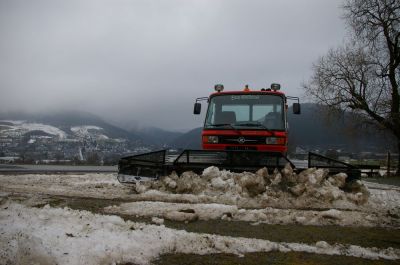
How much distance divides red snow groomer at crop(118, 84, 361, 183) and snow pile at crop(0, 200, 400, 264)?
12.1 feet

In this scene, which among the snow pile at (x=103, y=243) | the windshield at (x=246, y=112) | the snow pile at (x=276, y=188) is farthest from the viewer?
the windshield at (x=246, y=112)

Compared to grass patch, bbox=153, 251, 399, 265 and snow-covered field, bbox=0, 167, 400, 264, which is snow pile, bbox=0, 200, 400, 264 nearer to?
snow-covered field, bbox=0, 167, 400, 264

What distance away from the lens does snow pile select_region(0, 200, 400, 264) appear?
12.5 ft

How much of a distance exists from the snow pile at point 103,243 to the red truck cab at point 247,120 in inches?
200

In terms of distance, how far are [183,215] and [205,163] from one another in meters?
3.00

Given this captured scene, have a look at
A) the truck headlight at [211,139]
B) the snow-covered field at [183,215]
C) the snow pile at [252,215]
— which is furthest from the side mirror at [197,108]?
the snow pile at [252,215]

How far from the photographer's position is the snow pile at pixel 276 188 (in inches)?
302

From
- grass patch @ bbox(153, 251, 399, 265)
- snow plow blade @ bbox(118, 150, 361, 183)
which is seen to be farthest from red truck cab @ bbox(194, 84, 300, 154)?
grass patch @ bbox(153, 251, 399, 265)

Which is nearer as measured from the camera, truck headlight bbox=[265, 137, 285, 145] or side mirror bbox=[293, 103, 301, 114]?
truck headlight bbox=[265, 137, 285, 145]

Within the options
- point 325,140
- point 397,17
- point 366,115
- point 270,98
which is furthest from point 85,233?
point 325,140

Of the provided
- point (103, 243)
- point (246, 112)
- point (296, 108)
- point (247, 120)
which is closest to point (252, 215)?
point (103, 243)

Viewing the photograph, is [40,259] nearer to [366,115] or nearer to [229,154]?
[229,154]

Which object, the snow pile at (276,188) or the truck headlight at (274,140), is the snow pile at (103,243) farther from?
the truck headlight at (274,140)

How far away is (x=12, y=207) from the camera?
596 cm
